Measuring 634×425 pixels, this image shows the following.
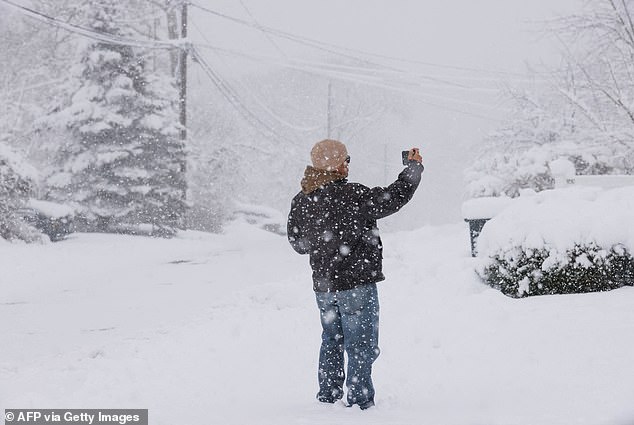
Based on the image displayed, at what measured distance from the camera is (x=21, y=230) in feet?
53.7

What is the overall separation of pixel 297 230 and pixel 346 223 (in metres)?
0.40

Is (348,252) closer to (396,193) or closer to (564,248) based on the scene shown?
(396,193)

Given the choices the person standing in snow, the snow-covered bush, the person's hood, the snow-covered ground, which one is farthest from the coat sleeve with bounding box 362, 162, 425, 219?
the snow-covered bush

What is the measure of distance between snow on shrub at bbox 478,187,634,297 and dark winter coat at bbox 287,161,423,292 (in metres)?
3.61

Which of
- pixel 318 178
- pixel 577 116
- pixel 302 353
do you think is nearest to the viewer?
pixel 318 178

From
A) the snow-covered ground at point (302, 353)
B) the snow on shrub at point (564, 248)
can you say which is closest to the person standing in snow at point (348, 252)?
the snow-covered ground at point (302, 353)

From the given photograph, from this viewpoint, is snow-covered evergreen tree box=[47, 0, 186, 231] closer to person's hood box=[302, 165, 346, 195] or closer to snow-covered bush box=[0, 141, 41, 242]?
snow-covered bush box=[0, 141, 41, 242]

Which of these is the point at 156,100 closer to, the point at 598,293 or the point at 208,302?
the point at 208,302

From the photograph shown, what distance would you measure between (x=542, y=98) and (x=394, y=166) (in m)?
44.2

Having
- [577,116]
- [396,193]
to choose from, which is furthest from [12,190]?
[577,116]

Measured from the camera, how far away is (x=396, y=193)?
3807 millimetres

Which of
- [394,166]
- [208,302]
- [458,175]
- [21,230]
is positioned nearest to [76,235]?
[21,230]

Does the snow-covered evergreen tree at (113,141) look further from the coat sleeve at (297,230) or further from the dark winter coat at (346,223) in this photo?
the dark winter coat at (346,223)

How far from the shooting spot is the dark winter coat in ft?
12.6
